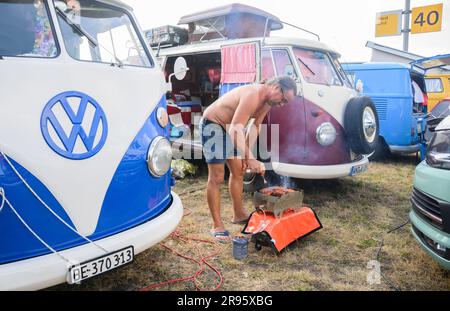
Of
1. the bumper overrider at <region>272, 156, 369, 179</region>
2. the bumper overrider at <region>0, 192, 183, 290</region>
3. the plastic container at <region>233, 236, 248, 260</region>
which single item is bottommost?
the plastic container at <region>233, 236, 248, 260</region>

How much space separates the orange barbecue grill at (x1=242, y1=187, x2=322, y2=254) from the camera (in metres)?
3.14

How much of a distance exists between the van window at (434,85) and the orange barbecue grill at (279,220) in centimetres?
792

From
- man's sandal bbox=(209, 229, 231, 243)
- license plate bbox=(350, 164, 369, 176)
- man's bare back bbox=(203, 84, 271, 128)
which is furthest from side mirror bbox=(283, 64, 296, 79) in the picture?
man's sandal bbox=(209, 229, 231, 243)

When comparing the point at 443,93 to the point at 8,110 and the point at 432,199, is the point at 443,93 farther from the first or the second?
the point at 8,110

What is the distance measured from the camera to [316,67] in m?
4.88

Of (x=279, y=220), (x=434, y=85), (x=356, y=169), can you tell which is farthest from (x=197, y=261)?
(x=434, y=85)

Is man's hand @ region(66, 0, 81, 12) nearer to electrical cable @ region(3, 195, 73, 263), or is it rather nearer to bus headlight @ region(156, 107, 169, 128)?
bus headlight @ region(156, 107, 169, 128)

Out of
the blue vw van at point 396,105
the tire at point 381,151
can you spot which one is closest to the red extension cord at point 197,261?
the blue vw van at point 396,105

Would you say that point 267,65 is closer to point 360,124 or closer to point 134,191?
point 360,124

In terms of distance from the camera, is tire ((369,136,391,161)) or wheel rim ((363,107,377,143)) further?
tire ((369,136,391,161))

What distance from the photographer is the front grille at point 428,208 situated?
7.86ft

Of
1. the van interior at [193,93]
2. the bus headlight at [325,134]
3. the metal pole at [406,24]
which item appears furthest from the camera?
the metal pole at [406,24]

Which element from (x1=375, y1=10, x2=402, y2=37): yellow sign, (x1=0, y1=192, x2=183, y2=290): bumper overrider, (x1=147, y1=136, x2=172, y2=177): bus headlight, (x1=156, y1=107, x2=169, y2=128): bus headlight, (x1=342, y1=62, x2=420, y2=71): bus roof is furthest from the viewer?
(x1=375, y1=10, x2=402, y2=37): yellow sign

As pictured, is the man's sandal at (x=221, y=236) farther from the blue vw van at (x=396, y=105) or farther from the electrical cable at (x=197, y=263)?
the blue vw van at (x=396, y=105)
